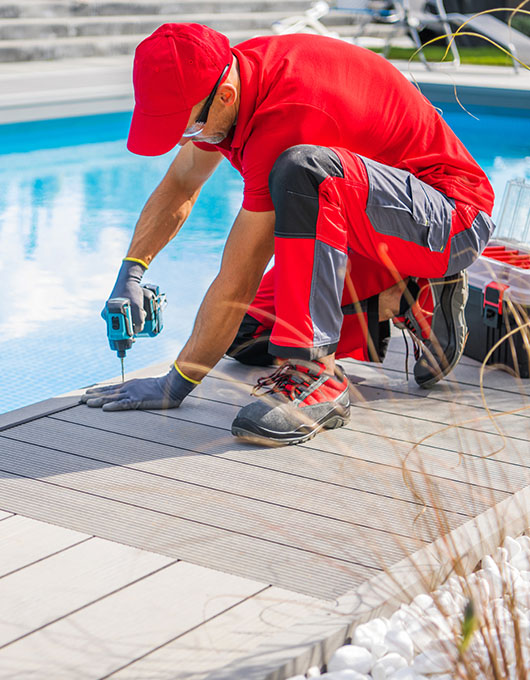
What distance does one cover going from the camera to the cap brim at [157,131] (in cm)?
192

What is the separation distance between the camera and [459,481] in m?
1.83

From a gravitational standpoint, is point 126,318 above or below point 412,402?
above

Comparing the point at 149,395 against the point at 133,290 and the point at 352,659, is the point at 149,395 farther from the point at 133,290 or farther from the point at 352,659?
the point at 352,659

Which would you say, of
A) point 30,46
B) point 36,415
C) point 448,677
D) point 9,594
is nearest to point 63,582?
point 9,594

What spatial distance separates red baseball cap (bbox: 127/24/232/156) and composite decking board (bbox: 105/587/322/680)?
991 mm

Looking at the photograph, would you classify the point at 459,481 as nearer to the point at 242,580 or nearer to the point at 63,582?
the point at 242,580

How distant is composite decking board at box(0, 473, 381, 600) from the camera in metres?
1.47

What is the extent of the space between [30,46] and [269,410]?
7.68 meters

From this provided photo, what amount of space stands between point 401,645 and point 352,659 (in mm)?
101

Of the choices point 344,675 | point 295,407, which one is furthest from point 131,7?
point 344,675

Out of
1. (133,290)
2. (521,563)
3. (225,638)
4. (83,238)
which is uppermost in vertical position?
(133,290)

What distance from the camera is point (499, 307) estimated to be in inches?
95.6

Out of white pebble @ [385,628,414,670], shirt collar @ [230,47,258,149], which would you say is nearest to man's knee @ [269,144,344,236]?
shirt collar @ [230,47,258,149]

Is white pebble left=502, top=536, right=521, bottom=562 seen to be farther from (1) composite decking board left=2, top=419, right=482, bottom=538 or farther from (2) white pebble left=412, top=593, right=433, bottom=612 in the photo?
(2) white pebble left=412, top=593, right=433, bottom=612
